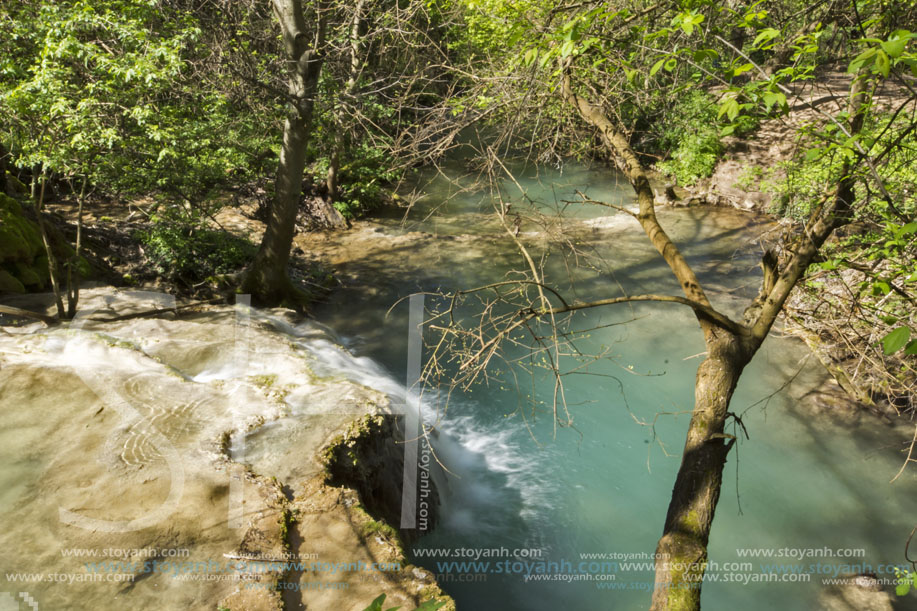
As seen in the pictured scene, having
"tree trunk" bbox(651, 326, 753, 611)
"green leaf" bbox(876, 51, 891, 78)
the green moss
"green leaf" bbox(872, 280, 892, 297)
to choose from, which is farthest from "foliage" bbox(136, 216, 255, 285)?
"green leaf" bbox(876, 51, 891, 78)

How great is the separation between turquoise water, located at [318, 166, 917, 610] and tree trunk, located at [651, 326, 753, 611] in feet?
0.89

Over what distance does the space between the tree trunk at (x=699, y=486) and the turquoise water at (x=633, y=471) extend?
0.27 m

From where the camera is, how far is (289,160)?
8.64 m

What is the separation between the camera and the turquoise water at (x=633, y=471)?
564cm

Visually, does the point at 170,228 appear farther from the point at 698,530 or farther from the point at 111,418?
the point at 698,530

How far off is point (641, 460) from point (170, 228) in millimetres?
7904

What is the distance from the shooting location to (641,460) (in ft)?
24.0

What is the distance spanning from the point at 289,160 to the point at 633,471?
21.9 feet

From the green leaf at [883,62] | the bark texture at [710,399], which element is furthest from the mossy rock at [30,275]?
the green leaf at [883,62]

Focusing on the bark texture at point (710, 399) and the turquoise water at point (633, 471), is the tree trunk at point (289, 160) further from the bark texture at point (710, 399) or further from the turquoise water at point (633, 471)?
Result: the bark texture at point (710, 399)

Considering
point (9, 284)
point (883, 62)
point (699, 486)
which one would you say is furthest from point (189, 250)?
point (883, 62)

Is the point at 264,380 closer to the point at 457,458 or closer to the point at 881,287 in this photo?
the point at 457,458

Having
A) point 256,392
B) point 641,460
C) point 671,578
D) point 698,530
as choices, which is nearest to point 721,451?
point 698,530

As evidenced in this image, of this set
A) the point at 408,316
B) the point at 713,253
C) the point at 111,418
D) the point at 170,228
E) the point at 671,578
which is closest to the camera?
the point at 671,578
